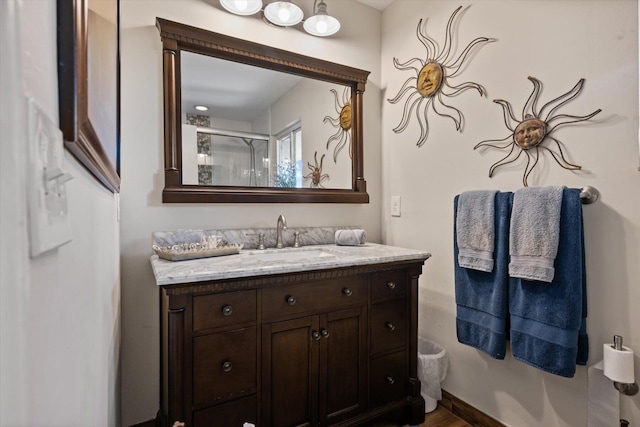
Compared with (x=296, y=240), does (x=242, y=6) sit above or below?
above

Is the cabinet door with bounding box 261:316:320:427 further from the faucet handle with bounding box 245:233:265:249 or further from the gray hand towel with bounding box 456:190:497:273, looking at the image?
the gray hand towel with bounding box 456:190:497:273

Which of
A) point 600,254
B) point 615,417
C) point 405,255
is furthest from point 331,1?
point 615,417

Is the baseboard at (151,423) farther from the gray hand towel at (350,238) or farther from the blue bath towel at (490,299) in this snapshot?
the blue bath towel at (490,299)

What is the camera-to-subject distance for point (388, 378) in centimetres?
160

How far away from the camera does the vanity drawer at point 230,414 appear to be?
1193mm

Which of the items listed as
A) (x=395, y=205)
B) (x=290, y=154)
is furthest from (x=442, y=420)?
(x=290, y=154)

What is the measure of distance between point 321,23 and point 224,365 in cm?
191

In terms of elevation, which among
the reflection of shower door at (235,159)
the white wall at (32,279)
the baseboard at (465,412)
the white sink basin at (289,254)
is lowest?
the baseboard at (465,412)

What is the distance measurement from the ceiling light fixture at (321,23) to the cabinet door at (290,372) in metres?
1.67

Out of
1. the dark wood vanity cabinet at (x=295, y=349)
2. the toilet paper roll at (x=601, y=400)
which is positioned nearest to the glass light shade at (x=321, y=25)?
the dark wood vanity cabinet at (x=295, y=349)

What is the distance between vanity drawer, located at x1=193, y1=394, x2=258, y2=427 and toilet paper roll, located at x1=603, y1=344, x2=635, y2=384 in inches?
50.9

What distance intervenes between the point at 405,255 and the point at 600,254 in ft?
2.45

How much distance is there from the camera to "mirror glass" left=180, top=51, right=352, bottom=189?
5.59 ft

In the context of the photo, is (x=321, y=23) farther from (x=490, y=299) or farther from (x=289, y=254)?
(x=490, y=299)
